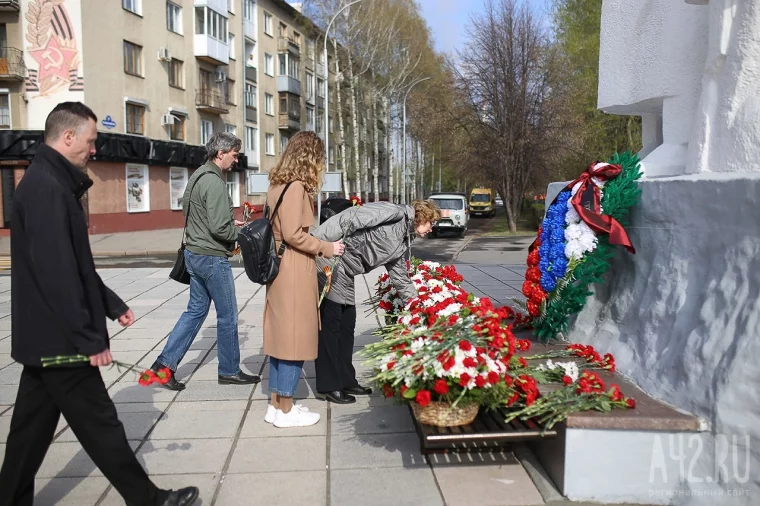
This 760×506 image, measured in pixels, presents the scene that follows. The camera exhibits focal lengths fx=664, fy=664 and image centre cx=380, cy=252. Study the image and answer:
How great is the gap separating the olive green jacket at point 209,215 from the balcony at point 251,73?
34.3 meters

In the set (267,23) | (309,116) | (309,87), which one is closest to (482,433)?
(267,23)

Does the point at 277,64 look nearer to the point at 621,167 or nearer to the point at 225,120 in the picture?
the point at 225,120

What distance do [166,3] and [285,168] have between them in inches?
1138

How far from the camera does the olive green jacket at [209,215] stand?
5059 millimetres

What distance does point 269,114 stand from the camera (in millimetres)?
40688

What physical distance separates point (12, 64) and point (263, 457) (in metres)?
25.4

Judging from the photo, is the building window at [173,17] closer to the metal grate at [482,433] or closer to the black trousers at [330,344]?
the black trousers at [330,344]

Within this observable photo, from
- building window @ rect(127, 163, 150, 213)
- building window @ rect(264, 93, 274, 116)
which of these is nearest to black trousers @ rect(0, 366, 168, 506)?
building window @ rect(127, 163, 150, 213)

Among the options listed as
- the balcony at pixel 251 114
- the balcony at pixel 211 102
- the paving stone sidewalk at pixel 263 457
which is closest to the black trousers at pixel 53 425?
the paving stone sidewalk at pixel 263 457

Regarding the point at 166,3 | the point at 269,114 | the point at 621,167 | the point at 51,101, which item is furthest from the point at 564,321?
the point at 269,114

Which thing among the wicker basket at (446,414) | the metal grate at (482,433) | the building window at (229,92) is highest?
the building window at (229,92)

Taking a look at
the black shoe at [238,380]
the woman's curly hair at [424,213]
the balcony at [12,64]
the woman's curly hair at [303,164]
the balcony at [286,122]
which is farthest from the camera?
the balcony at [286,122]

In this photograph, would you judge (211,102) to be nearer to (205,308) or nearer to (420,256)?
(420,256)

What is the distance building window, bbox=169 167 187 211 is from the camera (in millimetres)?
30375
